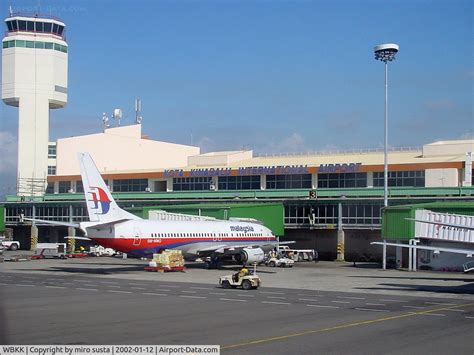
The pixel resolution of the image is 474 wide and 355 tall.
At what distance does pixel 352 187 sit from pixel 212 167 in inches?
1154

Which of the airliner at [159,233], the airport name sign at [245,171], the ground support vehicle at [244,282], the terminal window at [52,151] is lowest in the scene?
the ground support vehicle at [244,282]

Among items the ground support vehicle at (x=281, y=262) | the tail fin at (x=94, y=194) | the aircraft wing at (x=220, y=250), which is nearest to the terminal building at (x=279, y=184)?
the ground support vehicle at (x=281, y=262)

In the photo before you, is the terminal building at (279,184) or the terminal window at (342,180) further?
the terminal window at (342,180)

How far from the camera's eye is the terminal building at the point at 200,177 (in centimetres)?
9050

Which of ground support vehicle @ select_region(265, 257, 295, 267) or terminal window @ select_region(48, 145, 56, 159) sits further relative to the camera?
terminal window @ select_region(48, 145, 56, 159)

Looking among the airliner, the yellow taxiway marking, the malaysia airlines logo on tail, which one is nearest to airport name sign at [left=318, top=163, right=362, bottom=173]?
the airliner

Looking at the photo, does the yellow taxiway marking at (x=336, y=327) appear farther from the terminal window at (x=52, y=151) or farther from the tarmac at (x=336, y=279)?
the terminal window at (x=52, y=151)

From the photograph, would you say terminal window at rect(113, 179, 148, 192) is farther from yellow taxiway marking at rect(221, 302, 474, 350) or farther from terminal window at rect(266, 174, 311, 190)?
yellow taxiway marking at rect(221, 302, 474, 350)

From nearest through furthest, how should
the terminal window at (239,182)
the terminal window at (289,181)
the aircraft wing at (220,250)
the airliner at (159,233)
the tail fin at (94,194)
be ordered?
the tail fin at (94,194), the airliner at (159,233), the aircraft wing at (220,250), the terminal window at (289,181), the terminal window at (239,182)

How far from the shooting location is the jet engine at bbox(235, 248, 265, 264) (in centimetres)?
6744

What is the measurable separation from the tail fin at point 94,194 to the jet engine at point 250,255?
44.5ft

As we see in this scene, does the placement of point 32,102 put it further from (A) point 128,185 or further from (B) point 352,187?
(B) point 352,187

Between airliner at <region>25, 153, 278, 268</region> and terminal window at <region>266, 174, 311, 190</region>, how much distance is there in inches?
1167

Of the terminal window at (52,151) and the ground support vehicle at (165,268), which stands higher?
the terminal window at (52,151)
